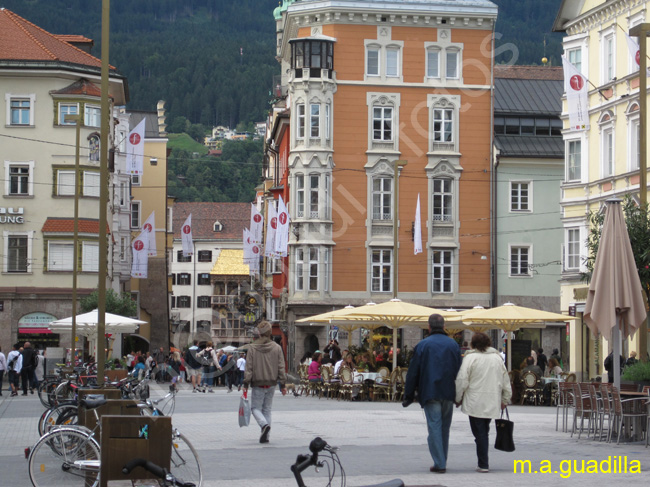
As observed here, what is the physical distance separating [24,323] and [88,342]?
10.9 ft

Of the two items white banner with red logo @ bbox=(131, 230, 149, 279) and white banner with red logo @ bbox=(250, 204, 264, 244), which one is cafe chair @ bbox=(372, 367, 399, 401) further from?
white banner with red logo @ bbox=(250, 204, 264, 244)

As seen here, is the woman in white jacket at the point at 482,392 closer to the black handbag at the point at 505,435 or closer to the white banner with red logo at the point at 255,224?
the black handbag at the point at 505,435

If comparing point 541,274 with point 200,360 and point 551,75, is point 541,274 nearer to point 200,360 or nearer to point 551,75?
point 551,75

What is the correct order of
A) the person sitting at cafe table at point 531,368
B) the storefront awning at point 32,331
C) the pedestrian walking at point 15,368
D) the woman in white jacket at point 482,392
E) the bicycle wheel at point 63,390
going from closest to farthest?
the woman in white jacket at point 482,392, the bicycle wheel at point 63,390, the person sitting at cafe table at point 531,368, the pedestrian walking at point 15,368, the storefront awning at point 32,331

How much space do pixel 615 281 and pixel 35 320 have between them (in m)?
39.5

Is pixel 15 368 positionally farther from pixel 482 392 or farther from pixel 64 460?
pixel 64 460

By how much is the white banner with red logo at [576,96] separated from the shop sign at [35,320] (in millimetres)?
25770

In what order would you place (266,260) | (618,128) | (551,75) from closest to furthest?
(618,128), (551,75), (266,260)

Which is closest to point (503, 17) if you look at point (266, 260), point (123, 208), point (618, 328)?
point (266, 260)

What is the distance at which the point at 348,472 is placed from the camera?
14227 millimetres

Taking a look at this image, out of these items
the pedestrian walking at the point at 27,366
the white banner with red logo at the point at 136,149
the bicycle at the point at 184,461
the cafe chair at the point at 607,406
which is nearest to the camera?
the bicycle at the point at 184,461

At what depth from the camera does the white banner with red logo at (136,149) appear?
46.7 metres

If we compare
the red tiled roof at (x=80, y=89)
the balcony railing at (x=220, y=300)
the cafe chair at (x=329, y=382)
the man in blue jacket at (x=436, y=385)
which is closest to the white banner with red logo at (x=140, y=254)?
the red tiled roof at (x=80, y=89)

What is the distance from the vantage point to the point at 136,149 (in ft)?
157
